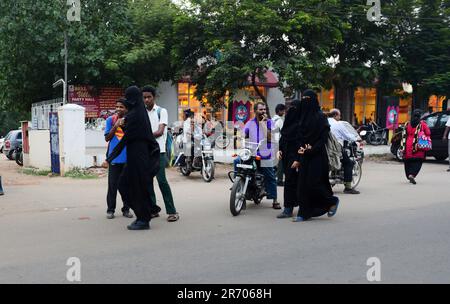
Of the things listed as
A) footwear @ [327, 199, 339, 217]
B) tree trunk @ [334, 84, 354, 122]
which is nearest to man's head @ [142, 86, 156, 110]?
footwear @ [327, 199, 339, 217]

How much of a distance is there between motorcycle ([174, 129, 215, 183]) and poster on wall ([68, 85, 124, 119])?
1057 cm

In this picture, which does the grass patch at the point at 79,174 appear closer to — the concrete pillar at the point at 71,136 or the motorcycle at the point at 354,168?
the concrete pillar at the point at 71,136

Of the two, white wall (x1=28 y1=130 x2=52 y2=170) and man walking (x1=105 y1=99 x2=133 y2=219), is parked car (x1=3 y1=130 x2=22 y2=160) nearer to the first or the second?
white wall (x1=28 y1=130 x2=52 y2=170)

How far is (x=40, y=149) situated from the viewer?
1653 cm

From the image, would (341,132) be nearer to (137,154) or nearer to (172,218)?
(172,218)

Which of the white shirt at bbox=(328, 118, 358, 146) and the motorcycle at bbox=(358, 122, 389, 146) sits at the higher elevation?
the white shirt at bbox=(328, 118, 358, 146)

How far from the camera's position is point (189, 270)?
4.99 m

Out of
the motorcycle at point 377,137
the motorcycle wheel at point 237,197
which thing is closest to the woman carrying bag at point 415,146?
the motorcycle wheel at point 237,197

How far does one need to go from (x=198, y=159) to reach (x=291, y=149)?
5266mm

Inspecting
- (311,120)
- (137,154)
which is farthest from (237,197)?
(137,154)

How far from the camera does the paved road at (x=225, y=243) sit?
16.0 feet

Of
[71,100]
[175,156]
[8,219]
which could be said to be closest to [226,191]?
[175,156]

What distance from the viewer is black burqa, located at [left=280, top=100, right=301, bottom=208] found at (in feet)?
25.7

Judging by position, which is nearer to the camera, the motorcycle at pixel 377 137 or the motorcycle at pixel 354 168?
the motorcycle at pixel 354 168
